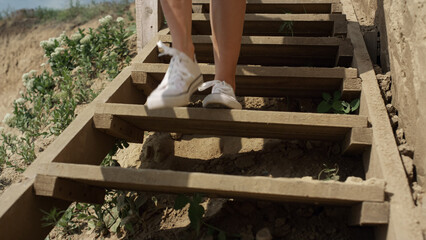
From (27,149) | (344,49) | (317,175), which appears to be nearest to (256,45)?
(344,49)

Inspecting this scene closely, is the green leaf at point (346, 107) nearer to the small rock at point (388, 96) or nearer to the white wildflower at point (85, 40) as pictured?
the small rock at point (388, 96)

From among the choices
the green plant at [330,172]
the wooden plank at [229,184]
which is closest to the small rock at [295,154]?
the green plant at [330,172]

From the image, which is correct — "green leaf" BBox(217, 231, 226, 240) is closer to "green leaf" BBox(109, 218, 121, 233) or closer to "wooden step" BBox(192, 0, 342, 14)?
"green leaf" BBox(109, 218, 121, 233)

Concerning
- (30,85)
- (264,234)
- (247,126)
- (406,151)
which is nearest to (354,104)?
(406,151)

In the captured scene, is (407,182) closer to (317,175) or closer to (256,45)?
(317,175)

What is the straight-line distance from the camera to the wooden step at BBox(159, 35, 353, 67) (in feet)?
7.75

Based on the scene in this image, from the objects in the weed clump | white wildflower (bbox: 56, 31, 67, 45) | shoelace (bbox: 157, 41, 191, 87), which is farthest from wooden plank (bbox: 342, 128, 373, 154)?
white wildflower (bbox: 56, 31, 67, 45)

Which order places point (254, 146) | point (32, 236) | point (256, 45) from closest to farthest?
point (32, 236) < point (254, 146) < point (256, 45)

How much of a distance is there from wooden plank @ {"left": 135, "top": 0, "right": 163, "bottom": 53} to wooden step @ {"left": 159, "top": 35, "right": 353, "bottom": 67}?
0.73 ft

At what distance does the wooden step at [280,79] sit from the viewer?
6.75 feet

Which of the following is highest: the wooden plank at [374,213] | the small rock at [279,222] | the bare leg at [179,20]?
the bare leg at [179,20]

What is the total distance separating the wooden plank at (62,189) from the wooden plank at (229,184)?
28 mm

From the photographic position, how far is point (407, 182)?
146 cm

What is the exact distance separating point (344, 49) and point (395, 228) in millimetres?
1227
